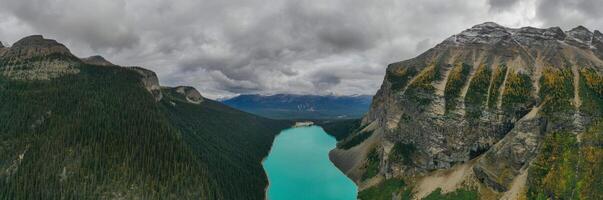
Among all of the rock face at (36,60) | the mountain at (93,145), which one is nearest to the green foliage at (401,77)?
the mountain at (93,145)

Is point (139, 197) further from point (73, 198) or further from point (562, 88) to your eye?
point (562, 88)

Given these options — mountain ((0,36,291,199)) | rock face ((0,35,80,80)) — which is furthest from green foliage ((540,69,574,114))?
rock face ((0,35,80,80))

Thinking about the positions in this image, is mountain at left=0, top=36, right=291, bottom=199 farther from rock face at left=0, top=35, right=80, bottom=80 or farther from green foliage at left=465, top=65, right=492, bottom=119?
green foliage at left=465, top=65, right=492, bottom=119

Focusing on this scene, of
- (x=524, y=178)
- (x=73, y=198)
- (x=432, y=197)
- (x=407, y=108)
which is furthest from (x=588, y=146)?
(x=73, y=198)

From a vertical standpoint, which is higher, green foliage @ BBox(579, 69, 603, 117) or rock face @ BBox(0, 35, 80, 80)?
rock face @ BBox(0, 35, 80, 80)

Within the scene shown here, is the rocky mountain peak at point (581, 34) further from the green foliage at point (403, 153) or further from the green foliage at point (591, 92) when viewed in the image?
the green foliage at point (403, 153)

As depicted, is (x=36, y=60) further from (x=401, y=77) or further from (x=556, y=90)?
(x=556, y=90)
